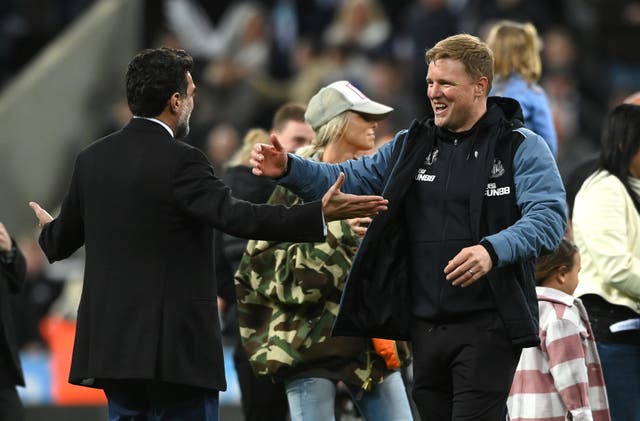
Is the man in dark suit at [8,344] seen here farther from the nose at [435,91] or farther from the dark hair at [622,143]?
the dark hair at [622,143]

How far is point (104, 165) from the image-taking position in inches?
239

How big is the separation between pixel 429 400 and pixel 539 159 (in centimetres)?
110

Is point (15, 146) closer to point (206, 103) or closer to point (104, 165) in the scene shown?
point (206, 103)

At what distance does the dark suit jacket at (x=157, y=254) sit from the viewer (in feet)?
19.3

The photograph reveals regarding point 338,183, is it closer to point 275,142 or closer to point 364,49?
point 275,142

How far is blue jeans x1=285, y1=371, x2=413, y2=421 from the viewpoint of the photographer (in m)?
7.15

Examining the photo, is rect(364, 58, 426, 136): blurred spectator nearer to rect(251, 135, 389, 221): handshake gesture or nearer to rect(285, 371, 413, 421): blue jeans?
rect(285, 371, 413, 421): blue jeans

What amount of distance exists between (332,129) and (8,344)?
2.07 meters

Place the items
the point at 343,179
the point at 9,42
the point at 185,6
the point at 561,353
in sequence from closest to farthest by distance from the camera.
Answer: the point at 343,179 < the point at 561,353 < the point at 185,6 < the point at 9,42

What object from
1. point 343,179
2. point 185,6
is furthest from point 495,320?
point 185,6

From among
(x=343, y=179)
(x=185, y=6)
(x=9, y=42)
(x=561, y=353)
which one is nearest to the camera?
(x=343, y=179)

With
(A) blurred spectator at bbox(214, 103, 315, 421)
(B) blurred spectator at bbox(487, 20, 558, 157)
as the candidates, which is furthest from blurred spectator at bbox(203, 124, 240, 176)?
(B) blurred spectator at bbox(487, 20, 558, 157)

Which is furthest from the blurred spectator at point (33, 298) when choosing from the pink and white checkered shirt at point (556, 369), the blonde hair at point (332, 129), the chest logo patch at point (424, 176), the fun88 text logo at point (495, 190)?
the fun88 text logo at point (495, 190)

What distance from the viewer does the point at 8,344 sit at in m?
7.86
